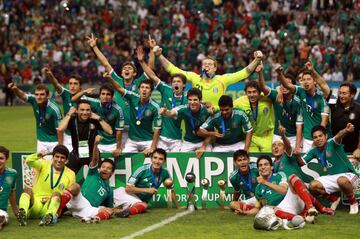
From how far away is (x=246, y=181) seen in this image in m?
12.0

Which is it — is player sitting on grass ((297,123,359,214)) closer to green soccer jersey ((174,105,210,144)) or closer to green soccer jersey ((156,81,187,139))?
green soccer jersey ((174,105,210,144))

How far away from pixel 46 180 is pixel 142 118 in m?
2.30

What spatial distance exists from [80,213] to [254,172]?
7.62 feet

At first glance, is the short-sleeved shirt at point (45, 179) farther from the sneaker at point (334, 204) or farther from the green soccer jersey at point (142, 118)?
the sneaker at point (334, 204)

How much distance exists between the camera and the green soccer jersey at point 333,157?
11.8 m

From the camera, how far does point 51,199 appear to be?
37.2 feet

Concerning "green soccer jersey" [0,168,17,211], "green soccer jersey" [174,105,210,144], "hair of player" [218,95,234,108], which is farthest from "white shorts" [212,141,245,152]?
"green soccer jersey" [0,168,17,211]

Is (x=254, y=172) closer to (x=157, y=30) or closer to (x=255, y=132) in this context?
(x=255, y=132)

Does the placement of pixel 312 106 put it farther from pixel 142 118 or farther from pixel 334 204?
pixel 142 118

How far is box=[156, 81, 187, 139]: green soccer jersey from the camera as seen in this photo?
13.6 metres

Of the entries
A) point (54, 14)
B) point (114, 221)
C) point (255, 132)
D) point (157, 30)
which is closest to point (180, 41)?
point (157, 30)

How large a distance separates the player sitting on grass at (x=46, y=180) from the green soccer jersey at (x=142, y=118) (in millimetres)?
1975

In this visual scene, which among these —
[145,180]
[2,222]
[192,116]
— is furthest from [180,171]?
[2,222]

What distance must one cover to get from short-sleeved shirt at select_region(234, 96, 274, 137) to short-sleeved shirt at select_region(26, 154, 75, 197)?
3033 millimetres
